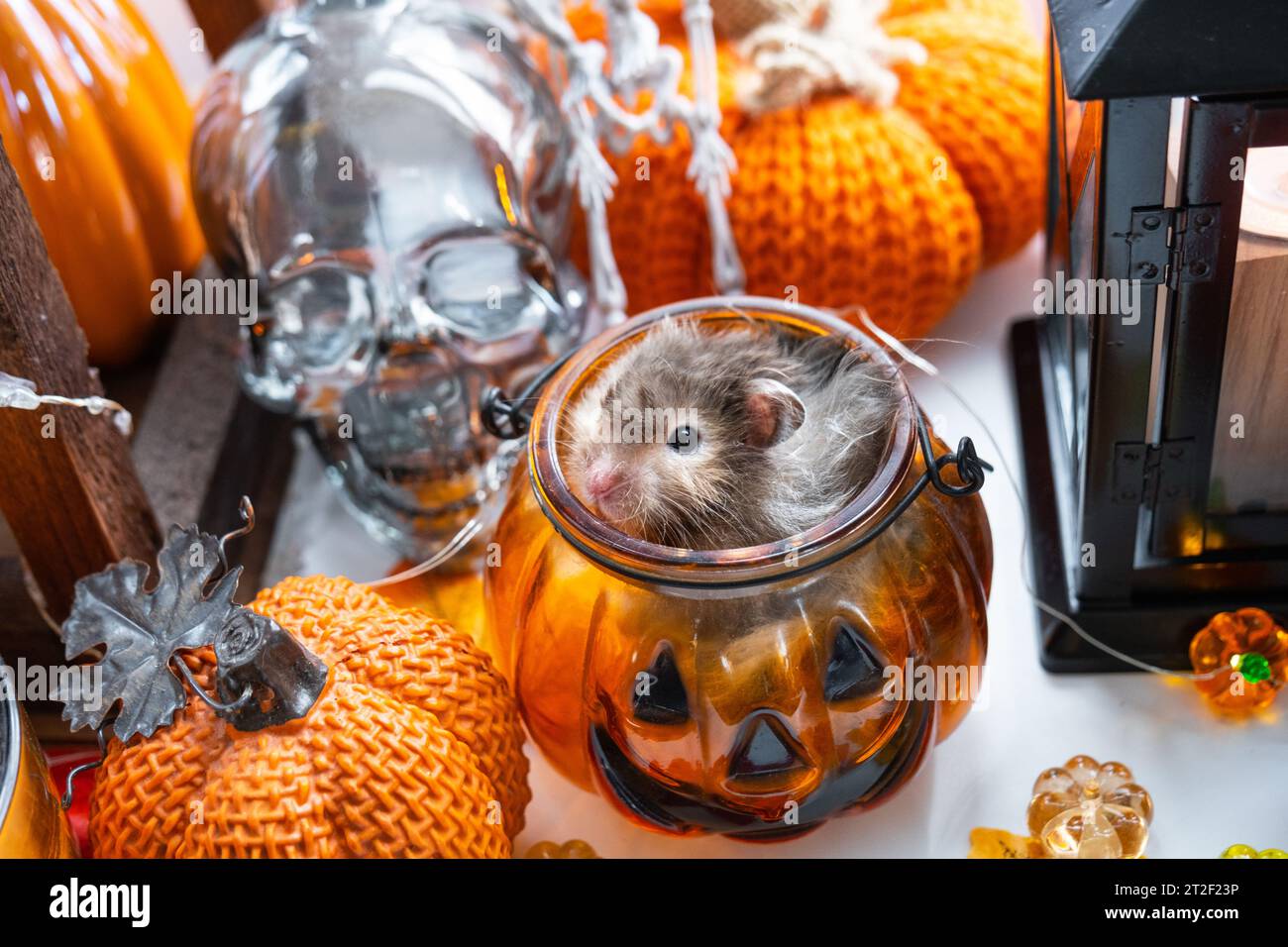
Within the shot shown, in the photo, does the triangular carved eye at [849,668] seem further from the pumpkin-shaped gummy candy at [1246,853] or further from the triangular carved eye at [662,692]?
the pumpkin-shaped gummy candy at [1246,853]

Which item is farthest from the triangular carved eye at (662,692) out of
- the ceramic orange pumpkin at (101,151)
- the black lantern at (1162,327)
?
the ceramic orange pumpkin at (101,151)

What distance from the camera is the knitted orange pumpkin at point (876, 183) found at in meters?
0.81

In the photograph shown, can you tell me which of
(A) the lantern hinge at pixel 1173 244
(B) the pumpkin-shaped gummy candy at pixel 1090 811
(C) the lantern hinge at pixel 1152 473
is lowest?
(B) the pumpkin-shaped gummy candy at pixel 1090 811

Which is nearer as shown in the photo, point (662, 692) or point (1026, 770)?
point (662, 692)

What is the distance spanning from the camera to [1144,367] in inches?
24.8

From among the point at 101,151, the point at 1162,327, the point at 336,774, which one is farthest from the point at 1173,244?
the point at 101,151

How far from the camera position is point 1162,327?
61cm

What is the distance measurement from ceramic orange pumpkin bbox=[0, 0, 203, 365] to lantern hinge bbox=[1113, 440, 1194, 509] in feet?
2.00

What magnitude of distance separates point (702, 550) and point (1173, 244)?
243 mm

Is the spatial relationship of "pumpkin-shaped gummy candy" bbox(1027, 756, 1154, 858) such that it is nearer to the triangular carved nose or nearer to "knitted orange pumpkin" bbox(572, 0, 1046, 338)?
the triangular carved nose

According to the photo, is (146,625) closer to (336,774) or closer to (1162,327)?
(336,774)

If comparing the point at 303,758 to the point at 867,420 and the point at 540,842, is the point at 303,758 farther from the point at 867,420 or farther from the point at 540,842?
the point at 867,420

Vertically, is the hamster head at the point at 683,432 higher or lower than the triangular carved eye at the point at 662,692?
higher

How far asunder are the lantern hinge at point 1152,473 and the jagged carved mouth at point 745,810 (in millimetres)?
153
